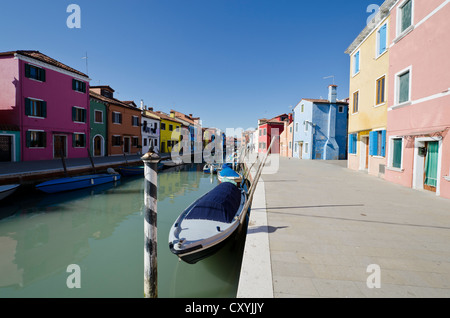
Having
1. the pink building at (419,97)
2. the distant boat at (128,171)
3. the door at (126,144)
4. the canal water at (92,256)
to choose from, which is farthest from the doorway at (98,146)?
the pink building at (419,97)

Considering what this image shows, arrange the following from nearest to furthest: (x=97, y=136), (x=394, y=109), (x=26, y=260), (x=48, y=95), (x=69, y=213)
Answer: (x=26, y=260) → (x=69, y=213) → (x=394, y=109) → (x=48, y=95) → (x=97, y=136)

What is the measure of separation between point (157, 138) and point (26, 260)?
3277 cm

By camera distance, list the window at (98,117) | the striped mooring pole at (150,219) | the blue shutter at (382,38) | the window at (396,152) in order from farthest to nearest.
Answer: the window at (98,117)
the blue shutter at (382,38)
the window at (396,152)
the striped mooring pole at (150,219)

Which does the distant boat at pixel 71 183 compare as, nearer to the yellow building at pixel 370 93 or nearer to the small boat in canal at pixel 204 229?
the small boat in canal at pixel 204 229

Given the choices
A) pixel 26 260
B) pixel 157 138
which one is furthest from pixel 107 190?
pixel 157 138

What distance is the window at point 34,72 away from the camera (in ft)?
55.0

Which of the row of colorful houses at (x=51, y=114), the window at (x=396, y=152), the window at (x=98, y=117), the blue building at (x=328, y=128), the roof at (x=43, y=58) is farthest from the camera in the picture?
the blue building at (x=328, y=128)

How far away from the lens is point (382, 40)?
11969 mm

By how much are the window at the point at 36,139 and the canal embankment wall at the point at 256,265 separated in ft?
65.6

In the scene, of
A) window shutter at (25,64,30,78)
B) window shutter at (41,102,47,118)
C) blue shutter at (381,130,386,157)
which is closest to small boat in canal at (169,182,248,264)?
blue shutter at (381,130,386,157)

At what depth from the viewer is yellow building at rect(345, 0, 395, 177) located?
11641 mm

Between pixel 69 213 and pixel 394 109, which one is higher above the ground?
pixel 394 109
